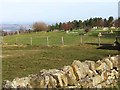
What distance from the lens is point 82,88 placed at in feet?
27.7

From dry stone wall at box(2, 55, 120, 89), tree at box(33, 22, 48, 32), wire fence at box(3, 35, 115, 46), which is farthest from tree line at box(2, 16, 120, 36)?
dry stone wall at box(2, 55, 120, 89)

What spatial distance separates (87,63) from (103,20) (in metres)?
71.2

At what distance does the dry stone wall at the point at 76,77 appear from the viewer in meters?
7.71

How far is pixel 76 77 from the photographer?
859cm

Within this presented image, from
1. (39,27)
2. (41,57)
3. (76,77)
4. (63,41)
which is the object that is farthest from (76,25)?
(76,77)

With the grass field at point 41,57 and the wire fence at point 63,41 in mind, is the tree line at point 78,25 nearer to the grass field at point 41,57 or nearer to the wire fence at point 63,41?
the wire fence at point 63,41

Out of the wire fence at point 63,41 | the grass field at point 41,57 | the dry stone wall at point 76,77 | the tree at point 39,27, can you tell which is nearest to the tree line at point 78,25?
the tree at point 39,27

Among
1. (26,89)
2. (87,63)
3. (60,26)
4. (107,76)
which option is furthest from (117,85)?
(60,26)

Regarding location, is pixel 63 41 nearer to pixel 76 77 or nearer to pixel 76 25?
pixel 76 77

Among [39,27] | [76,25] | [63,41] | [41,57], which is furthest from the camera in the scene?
[76,25]

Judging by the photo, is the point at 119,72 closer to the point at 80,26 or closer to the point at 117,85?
the point at 117,85

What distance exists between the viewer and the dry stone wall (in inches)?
303

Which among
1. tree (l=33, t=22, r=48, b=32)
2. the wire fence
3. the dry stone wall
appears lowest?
the wire fence

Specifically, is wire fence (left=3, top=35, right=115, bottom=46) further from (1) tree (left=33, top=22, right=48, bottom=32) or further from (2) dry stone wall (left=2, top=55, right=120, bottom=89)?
(1) tree (left=33, top=22, right=48, bottom=32)
